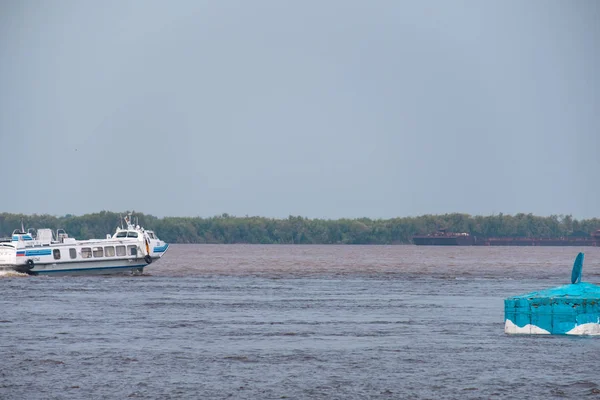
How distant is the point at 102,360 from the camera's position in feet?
111

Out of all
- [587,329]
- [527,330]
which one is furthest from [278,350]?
[587,329]

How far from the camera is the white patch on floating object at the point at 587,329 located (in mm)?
39469

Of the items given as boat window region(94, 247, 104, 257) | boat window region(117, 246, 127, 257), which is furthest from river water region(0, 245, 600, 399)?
boat window region(117, 246, 127, 257)

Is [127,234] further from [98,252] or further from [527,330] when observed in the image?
[527,330]

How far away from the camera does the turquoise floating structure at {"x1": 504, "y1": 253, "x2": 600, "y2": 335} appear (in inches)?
1550

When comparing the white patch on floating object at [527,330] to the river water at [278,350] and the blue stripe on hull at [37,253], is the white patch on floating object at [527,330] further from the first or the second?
the blue stripe on hull at [37,253]

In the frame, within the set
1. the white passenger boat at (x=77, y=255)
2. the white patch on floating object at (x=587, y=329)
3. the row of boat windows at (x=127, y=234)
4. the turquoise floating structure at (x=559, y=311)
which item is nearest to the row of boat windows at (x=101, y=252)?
the white passenger boat at (x=77, y=255)

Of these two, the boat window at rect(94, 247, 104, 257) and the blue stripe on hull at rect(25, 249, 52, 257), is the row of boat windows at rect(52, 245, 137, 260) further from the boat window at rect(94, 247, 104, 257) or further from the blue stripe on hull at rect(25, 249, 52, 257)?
the blue stripe on hull at rect(25, 249, 52, 257)

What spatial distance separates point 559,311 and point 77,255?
55.4 metres

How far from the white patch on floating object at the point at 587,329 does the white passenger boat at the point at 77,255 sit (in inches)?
2180

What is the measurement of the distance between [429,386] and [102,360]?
1148cm

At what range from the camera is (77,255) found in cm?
8681

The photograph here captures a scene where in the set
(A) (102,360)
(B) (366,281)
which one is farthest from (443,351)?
(B) (366,281)

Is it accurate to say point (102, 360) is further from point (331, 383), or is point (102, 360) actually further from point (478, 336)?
point (478, 336)
